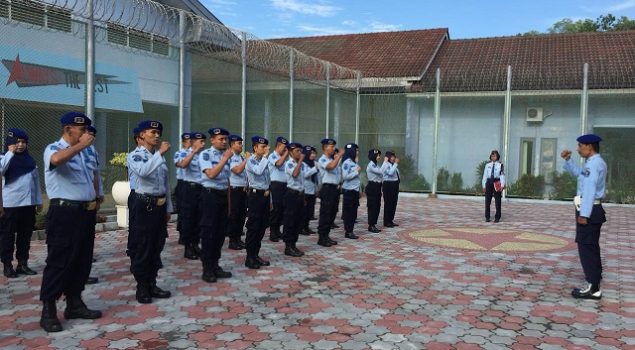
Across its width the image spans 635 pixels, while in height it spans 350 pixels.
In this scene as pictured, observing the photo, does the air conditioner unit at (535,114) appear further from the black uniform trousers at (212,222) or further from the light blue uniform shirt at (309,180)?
the black uniform trousers at (212,222)

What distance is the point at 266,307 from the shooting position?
483 centimetres

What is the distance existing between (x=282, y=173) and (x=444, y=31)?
17059 mm

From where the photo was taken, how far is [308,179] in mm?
8656

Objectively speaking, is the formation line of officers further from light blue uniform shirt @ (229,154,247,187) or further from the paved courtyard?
the paved courtyard

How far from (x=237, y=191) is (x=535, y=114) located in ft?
41.2

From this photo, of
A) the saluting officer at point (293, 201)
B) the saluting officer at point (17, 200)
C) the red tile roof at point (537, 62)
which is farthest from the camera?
the red tile roof at point (537, 62)

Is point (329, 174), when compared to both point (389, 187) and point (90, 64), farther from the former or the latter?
point (90, 64)

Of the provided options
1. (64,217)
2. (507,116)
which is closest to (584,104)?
(507,116)

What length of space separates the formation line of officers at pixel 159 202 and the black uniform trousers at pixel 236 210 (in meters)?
0.02

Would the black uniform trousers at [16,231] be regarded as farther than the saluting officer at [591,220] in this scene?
Yes

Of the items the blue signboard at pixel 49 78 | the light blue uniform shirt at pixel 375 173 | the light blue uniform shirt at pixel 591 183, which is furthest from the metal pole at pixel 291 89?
the light blue uniform shirt at pixel 591 183

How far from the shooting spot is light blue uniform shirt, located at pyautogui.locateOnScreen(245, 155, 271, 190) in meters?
6.28

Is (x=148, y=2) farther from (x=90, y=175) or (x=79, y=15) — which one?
(x=90, y=175)

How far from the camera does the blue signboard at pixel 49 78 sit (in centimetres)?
748
